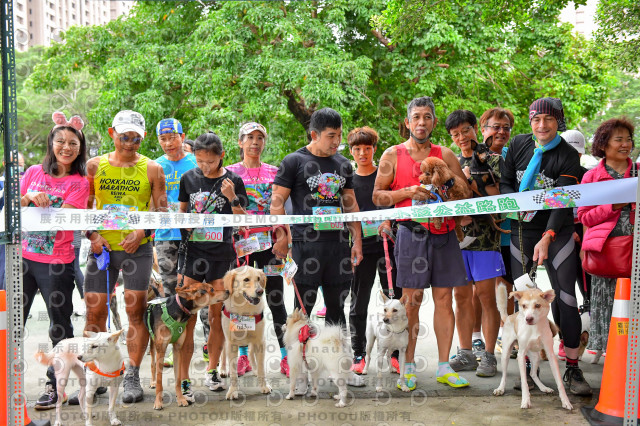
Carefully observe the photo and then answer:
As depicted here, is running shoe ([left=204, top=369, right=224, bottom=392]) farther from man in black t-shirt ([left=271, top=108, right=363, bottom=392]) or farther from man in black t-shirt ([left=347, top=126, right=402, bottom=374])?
man in black t-shirt ([left=347, top=126, right=402, bottom=374])

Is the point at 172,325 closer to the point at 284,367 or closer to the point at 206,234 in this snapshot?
the point at 206,234

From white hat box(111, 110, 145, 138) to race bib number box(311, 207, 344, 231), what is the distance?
1.45 m

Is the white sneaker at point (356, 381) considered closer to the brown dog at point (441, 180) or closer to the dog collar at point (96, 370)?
the brown dog at point (441, 180)

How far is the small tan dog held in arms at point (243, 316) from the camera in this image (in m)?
4.12

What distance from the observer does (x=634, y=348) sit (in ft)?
10.4

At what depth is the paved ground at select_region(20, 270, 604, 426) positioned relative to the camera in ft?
12.2

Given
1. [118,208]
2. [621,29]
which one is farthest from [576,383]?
[621,29]

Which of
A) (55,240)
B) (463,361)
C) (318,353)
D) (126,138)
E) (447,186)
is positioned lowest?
(463,361)

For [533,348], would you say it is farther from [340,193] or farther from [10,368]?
[10,368]

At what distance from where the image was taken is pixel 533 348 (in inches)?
158

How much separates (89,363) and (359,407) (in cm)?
185

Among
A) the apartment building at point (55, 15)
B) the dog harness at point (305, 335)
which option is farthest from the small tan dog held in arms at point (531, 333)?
the apartment building at point (55, 15)

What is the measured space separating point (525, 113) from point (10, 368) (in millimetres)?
13176

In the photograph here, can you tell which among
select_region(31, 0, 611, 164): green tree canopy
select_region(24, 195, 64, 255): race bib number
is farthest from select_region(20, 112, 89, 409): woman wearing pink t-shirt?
select_region(31, 0, 611, 164): green tree canopy
